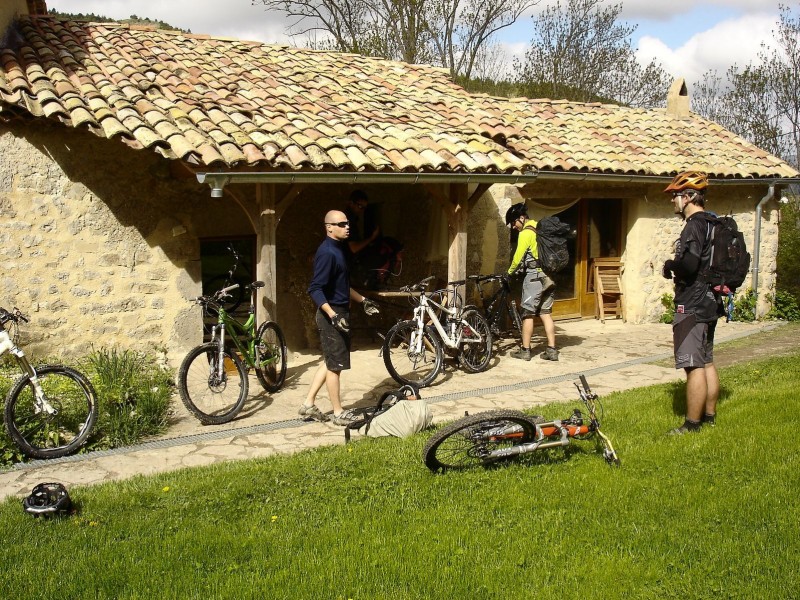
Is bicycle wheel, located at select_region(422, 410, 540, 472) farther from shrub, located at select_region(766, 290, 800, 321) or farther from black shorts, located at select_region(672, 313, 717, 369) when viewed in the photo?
shrub, located at select_region(766, 290, 800, 321)

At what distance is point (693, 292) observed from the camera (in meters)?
5.17

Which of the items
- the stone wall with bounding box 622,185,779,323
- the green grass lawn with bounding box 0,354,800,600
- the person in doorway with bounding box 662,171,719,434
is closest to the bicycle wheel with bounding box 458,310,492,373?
the green grass lawn with bounding box 0,354,800,600

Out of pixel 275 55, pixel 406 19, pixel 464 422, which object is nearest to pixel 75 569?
pixel 464 422

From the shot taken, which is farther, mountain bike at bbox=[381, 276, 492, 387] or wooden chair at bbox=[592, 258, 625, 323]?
wooden chair at bbox=[592, 258, 625, 323]

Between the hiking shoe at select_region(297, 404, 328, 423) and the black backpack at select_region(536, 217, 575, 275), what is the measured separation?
3543 mm

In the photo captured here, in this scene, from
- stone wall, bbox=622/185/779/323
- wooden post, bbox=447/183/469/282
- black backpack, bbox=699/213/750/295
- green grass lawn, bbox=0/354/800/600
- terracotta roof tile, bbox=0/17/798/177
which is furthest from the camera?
stone wall, bbox=622/185/779/323

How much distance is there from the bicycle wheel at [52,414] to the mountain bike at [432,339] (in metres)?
2.92

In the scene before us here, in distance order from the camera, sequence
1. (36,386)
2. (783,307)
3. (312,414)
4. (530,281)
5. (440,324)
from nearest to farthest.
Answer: (36,386) < (312,414) < (440,324) < (530,281) < (783,307)

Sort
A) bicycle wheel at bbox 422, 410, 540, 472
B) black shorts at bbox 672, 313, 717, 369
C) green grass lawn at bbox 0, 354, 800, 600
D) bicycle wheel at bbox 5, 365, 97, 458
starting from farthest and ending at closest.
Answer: bicycle wheel at bbox 5, 365, 97, 458
black shorts at bbox 672, 313, 717, 369
bicycle wheel at bbox 422, 410, 540, 472
green grass lawn at bbox 0, 354, 800, 600

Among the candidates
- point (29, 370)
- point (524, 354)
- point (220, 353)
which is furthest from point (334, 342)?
point (524, 354)

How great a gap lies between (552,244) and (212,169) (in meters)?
4.13

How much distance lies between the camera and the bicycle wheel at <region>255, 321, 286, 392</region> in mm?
7301

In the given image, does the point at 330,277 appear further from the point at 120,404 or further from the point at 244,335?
the point at 120,404

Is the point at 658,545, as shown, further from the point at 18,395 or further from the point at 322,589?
the point at 18,395
